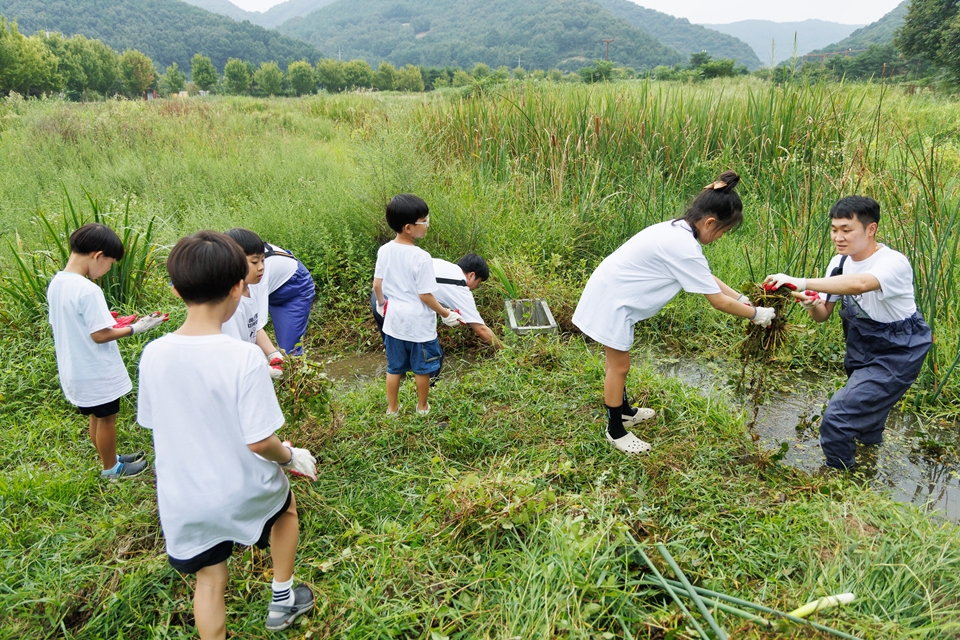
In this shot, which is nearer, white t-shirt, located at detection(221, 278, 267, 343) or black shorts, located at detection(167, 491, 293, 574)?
black shorts, located at detection(167, 491, 293, 574)

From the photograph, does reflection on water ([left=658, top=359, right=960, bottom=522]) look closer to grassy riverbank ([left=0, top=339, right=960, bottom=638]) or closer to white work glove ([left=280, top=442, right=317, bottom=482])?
grassy riverbank ([left=0, top=339, right=960, bottom=638])

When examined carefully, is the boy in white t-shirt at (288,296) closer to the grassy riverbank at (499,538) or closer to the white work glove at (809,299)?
the grassy riverbank at (499,538)

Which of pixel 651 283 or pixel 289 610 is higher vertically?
pixel 651 283

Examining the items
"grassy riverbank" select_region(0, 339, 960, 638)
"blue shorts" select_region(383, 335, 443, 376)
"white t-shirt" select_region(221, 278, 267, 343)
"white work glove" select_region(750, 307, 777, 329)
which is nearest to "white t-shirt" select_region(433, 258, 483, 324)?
"blue shorts" select_region(383, 335, 443, 376)

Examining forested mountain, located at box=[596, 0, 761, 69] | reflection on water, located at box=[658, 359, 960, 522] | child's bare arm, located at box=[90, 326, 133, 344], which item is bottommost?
reflection on water, located at box=[658, 359, 960, 522]

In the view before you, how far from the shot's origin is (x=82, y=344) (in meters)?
→ 2.74

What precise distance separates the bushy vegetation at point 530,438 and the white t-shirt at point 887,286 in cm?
86

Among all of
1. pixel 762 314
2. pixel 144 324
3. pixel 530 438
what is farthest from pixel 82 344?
pixel 762 314

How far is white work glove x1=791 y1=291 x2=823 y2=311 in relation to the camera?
2863mm

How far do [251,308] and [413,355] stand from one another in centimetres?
95

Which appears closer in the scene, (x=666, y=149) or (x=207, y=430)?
(x=207, y=430)

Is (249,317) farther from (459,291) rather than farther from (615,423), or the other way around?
(615,423)

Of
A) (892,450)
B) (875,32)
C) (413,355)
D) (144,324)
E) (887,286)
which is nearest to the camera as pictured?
(887,286)

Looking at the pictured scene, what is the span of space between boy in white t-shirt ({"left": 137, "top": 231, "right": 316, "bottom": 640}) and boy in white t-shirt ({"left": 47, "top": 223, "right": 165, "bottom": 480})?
123cm
